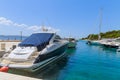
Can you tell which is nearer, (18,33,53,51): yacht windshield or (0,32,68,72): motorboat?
(0,32,68,72): motorboat

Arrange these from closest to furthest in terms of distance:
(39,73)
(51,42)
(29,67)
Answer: (29,67)
(39,73)
(51,42)

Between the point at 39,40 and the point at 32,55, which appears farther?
the point at 39,40

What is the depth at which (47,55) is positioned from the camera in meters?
11.9

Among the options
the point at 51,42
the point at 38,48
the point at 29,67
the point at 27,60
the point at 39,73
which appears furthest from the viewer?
the point at 51,42

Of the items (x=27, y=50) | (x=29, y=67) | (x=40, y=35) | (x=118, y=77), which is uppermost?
(x=40, y=35)

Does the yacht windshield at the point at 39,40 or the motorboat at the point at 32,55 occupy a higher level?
the yacht windshield at the point at 39,40

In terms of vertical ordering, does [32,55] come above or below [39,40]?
below

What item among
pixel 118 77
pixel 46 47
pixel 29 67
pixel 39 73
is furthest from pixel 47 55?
pixel 118 77

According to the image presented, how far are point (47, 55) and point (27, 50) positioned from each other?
1.47m

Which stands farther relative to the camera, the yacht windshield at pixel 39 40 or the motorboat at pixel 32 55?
the yacht windshield at pixel 39 40

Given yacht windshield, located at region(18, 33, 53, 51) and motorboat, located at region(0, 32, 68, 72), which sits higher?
yacht windshield, located at region(18, 33, 53, 51)

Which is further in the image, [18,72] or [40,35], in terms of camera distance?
[40,35]

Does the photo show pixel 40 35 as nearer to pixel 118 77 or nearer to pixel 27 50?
pixel 27 50

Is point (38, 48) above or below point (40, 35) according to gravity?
below
